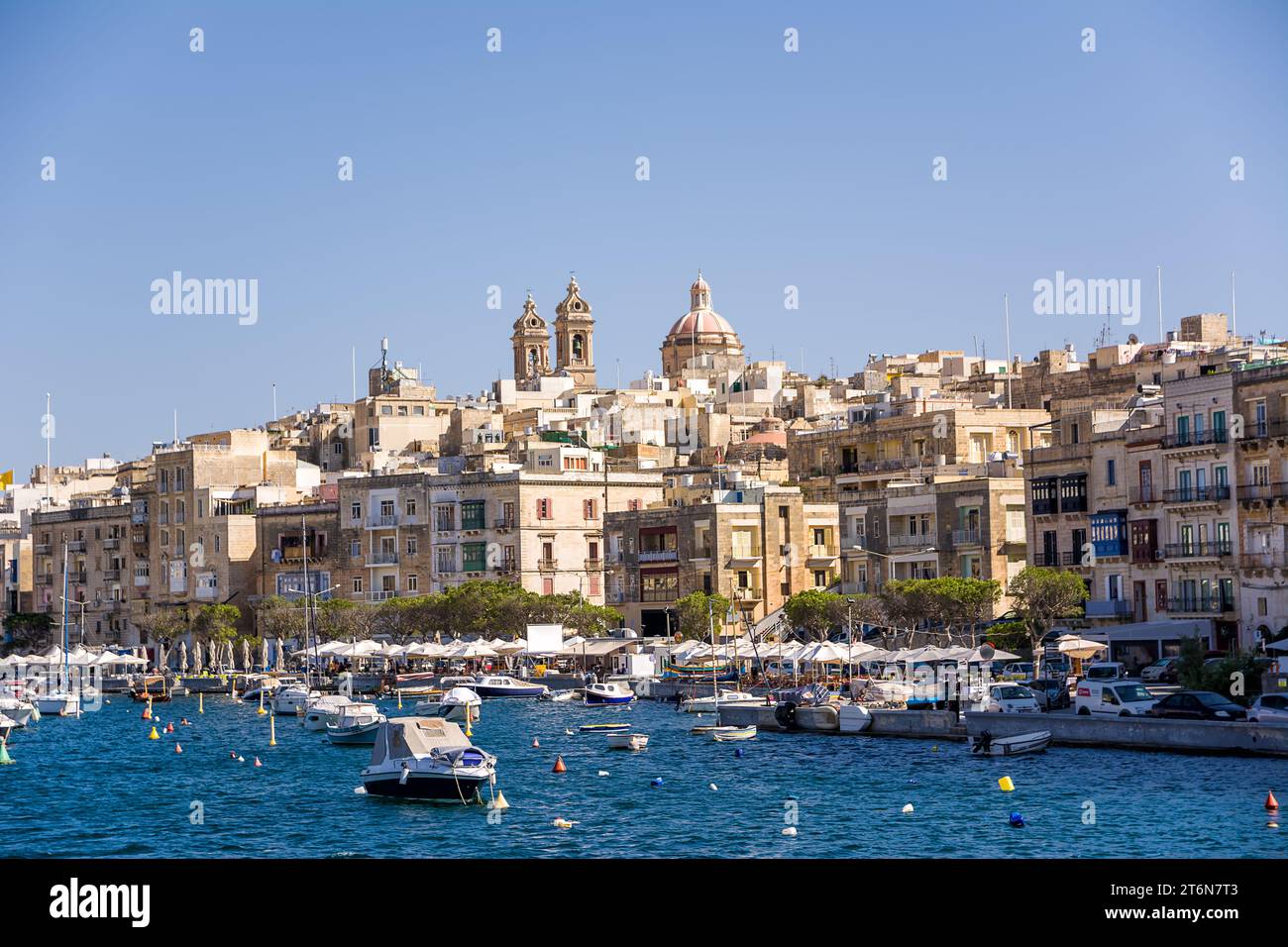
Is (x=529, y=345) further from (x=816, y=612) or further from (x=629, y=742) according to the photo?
(x=629, y=742)

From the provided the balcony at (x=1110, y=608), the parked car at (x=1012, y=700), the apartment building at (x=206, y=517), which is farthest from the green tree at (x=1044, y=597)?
the apartment building at (x=206, y=517)

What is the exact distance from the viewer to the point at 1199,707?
43.9m

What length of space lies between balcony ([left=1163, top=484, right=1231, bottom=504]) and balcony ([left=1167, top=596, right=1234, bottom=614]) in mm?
3172

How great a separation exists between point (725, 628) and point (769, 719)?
79.7ft

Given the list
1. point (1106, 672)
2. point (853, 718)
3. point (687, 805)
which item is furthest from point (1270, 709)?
point (853, 718)

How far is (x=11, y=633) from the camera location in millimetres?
123188

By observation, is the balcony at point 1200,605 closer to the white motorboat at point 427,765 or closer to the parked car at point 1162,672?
the parked car at point 1162,672

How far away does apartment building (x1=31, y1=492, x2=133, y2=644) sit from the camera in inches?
4786

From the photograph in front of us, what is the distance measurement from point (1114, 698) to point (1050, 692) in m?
6.97

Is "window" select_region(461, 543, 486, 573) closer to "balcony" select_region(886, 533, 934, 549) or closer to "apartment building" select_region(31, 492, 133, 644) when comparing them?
"balcony" select_region(886, 533, 934, 549)

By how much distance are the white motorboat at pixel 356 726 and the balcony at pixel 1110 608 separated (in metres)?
24.9

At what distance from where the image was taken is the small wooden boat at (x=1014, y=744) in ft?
150
